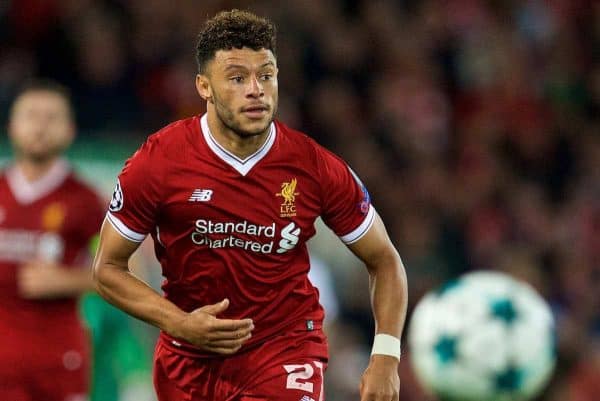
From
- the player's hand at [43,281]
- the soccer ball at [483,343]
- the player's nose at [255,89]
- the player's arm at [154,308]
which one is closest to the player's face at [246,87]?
the player's nose at [255,89]

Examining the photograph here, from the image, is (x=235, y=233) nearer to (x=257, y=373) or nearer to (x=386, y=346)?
(x=257, y=373)

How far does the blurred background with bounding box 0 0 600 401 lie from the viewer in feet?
32.5

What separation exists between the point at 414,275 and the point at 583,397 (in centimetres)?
182

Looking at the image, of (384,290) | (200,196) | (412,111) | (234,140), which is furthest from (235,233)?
(412,111)

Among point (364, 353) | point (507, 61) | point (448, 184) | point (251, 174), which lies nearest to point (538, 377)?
point (251, 174)

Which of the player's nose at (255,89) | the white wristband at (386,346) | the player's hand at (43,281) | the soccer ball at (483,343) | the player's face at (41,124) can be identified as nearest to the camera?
the player's nose at (255,89)

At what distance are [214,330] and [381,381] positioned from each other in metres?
0.62

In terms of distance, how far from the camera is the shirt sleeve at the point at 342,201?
4664 millimetres

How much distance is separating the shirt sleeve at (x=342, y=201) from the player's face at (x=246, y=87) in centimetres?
28

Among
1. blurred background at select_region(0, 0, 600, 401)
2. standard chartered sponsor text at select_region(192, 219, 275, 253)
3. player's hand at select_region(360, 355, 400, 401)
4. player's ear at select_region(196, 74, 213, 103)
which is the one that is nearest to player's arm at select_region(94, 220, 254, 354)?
standard chartered sponsor text at select_region(192, 219, 275, 253)

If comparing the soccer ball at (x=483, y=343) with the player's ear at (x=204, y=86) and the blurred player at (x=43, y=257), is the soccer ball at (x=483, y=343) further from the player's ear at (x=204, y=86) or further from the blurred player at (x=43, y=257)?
the player's ear at (x=204, y=86)

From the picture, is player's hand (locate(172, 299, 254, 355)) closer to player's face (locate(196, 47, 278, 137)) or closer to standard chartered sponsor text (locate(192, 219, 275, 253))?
standard chartered sponsor text (locate(192, 219, 275, 253))

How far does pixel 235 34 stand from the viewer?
451 cm

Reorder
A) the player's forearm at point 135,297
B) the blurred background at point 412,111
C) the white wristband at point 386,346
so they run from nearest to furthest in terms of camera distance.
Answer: the player's forearm at point 135,297
the white wristband at point 386,346
the blurred background at point 412,111
